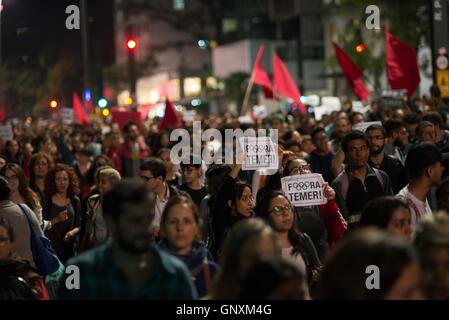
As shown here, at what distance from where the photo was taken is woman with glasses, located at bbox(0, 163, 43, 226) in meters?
11.0

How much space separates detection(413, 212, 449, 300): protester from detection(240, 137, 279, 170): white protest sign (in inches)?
230

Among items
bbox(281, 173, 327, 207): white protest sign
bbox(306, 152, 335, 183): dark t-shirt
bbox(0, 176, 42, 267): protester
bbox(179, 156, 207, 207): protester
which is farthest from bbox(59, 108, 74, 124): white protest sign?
bbox(0, 176, 42, 267): protester

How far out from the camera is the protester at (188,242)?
6523 millimetres

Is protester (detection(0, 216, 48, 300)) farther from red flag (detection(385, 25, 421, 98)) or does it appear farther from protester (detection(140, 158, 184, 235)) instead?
red flag (detection(385, 25, 421, 98))

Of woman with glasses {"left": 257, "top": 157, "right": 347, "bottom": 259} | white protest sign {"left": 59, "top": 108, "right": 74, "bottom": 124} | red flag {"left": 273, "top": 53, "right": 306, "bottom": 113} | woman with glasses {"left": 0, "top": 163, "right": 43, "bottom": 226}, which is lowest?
woman with glasses {"left": 257, "top": 157, "right": 347, "bottom": 259}

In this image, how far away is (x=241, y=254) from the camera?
5270mm

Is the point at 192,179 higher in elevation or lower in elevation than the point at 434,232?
higher

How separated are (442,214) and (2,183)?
4341 mm

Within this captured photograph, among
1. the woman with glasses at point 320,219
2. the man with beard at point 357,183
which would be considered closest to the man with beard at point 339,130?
the man with beard at point 357,183

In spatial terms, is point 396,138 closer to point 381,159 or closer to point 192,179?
point 381,159

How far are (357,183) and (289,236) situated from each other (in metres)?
2.49

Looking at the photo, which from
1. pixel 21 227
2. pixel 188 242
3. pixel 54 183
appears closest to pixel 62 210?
pixel 54 183

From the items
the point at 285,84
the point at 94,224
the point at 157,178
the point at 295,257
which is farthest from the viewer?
the point at 285,84
